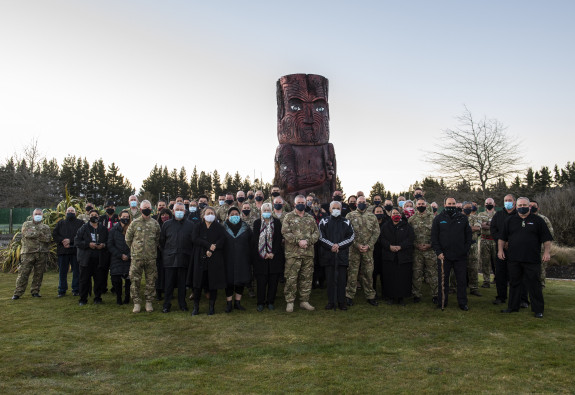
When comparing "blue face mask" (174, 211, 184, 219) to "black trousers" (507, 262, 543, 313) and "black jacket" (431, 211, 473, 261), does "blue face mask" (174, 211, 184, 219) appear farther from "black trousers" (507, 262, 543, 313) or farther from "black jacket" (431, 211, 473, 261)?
"black trousers" (507, 262, 543, 313)

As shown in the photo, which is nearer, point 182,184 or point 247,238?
point 247,238

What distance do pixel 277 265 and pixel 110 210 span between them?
390 centimetres

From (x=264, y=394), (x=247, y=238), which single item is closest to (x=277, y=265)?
(x=247, y=238)

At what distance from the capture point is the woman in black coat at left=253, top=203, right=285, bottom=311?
293 inches

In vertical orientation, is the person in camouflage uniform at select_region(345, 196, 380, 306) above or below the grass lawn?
above

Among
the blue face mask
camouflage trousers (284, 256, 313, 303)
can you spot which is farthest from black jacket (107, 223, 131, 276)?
camouflage trousers (284, 256, 313, 303)

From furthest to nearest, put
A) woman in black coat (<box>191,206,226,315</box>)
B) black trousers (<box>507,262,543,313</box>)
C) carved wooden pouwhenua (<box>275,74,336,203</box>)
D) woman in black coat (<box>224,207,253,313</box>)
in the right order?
carved wooden pouwhenua (<box>275,74,336,203</box>) < woman in black coat (<box>224,207,253,313</box>) < woman in black coat (<box>191,206,226,315</box>) < black trousers (<box>507,262,543,313</box>)

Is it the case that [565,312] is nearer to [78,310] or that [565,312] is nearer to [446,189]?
[78,310]

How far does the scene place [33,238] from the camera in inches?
344

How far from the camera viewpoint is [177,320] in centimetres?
676

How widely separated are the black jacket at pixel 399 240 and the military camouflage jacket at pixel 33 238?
7.12 meters

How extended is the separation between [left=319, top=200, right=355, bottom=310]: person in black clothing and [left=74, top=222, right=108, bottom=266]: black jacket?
14.1 ft

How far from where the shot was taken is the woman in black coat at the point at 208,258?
7094 mm

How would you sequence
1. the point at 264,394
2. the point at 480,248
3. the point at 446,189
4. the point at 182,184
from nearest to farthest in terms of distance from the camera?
the point at 264,394 → the point at 480,248 → the point at 446,189 → the point at 182,184
